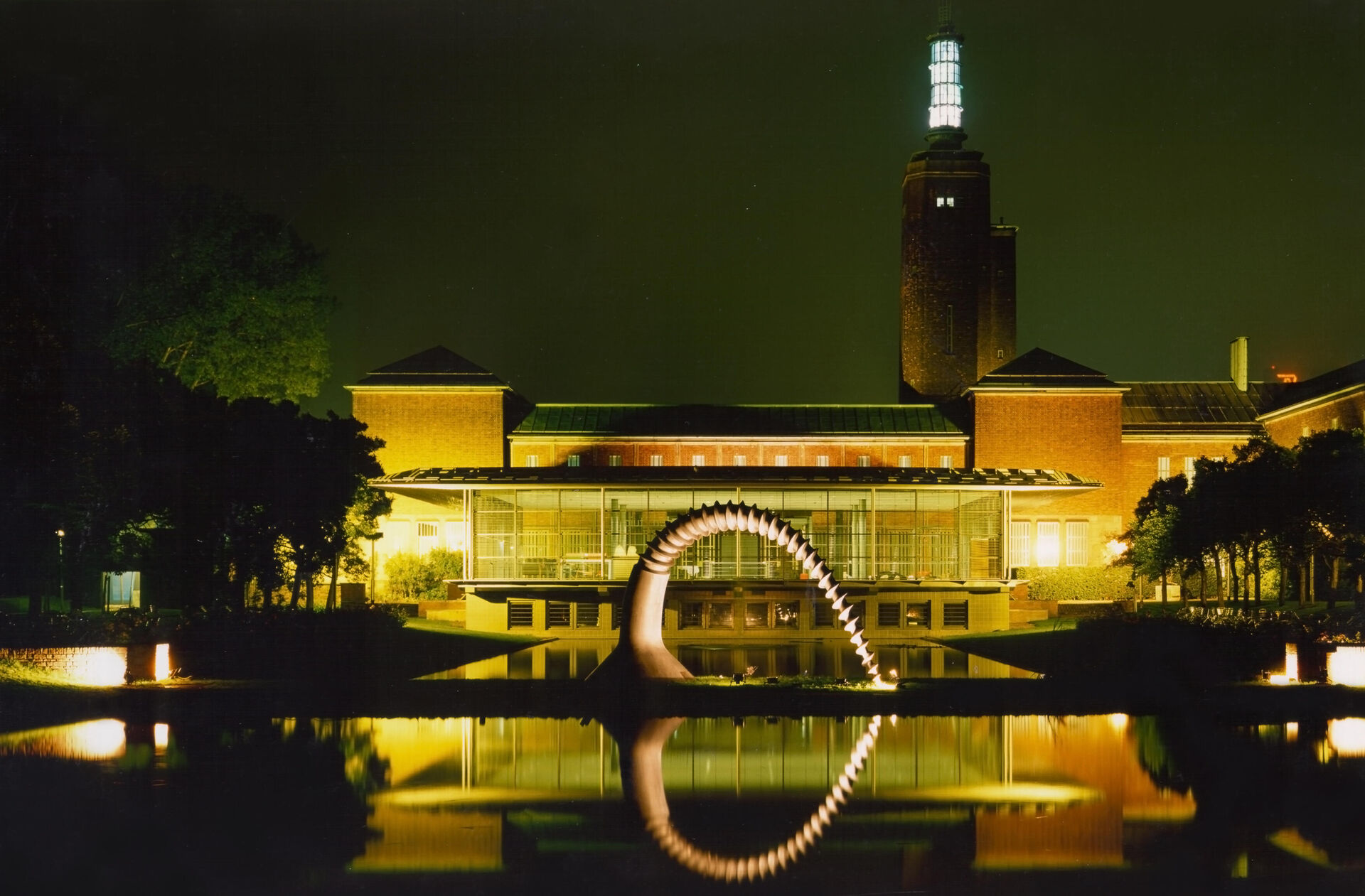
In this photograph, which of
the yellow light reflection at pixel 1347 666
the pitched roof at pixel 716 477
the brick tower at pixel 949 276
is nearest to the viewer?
the yellow light reflection at pixel 1347 666

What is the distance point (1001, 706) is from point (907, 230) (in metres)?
56.1

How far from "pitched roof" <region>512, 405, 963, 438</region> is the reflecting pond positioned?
4311cm

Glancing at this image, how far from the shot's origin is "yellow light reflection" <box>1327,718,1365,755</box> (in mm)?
18625

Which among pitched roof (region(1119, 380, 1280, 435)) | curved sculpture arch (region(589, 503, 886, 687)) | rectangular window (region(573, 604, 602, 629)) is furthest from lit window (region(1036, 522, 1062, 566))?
curved sculpture arch (region(589, 503, 886, 687))

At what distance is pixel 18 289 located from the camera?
2766 cm

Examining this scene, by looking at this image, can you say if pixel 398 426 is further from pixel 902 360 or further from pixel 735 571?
pixel 902 360

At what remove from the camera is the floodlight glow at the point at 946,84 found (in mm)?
79750

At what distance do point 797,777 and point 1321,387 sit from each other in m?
50.5

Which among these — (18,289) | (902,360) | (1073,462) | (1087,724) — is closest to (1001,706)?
(1087,724)

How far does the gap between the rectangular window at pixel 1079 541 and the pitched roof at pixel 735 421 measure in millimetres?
6160

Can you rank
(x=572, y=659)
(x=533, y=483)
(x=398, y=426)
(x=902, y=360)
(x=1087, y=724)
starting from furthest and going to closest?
(x=902, y=360) → (x=398, y=426) → (x=533, y=483) → (x=572, y=659) → (x=1087, y=724)

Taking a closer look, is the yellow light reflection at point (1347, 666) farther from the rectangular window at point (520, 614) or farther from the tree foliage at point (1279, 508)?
the rectangular window at point (520, 614)

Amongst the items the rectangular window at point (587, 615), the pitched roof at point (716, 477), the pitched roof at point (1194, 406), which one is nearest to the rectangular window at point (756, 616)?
the pitched roof at point (716, 477)

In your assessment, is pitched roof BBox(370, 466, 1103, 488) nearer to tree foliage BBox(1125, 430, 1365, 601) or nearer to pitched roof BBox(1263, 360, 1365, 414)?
tree foliage BBox(1125, 430, 1365, 601)
